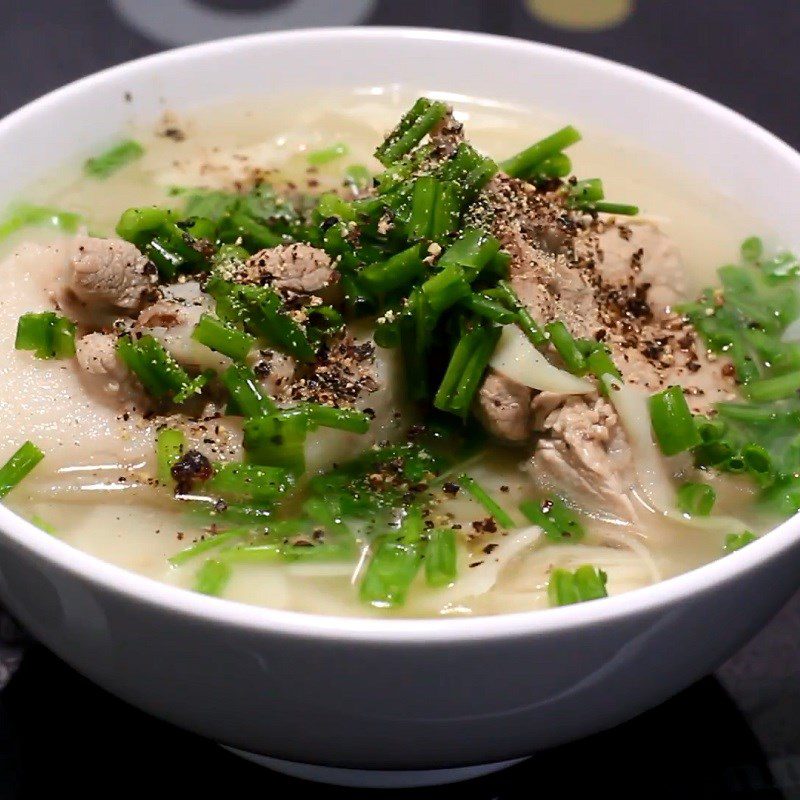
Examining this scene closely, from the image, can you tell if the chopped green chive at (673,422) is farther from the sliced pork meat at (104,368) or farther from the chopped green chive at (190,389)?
the sliced pork meat at (104,368)

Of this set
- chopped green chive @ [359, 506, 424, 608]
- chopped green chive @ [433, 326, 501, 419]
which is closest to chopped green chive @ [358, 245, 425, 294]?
chopped green chive @ [433, 326, 501, 419]

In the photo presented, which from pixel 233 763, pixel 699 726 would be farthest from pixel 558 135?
pixel 233 763

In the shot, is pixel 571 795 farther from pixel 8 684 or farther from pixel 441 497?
pixel 8 684

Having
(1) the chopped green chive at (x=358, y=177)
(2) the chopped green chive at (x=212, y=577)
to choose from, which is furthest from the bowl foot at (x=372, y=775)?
(1) the chopped green chive at (x=358, y=177)

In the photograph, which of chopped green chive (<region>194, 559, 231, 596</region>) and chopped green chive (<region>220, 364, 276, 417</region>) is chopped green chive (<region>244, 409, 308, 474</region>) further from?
chopped green chive (<region>194, 559, 231, 596</region>)

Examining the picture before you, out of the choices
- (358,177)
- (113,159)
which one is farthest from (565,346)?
(113,159)

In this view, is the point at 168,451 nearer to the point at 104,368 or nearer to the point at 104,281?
the point at 104,368
